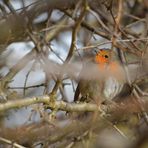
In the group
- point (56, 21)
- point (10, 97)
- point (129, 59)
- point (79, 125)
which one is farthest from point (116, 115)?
point (56, 21)

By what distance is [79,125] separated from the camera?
99 cm

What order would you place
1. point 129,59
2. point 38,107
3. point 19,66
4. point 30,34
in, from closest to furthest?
point 38,107
point 19,66
point 30,34
point 129,59

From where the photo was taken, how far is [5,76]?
3562mm

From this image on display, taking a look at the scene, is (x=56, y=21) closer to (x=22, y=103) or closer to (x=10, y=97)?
(x=10, y=97)

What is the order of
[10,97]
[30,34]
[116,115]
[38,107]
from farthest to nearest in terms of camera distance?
[30,34], [10,97], [38,107], [116,115]

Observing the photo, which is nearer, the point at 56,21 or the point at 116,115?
the point at 116,115

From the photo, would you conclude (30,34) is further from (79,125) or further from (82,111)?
(79,125)

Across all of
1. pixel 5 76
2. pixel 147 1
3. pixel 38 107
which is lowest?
pixel 5 76

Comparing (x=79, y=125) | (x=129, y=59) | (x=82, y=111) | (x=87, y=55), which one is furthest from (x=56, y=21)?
(x=79, y=125)

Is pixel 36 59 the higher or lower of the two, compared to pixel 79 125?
lower

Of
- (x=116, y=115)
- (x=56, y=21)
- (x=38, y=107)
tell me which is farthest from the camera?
(x=56, y=21)

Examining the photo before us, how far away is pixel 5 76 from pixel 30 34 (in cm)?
40

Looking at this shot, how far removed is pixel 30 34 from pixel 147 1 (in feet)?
3.72

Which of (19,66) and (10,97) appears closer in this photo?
(10,97)
